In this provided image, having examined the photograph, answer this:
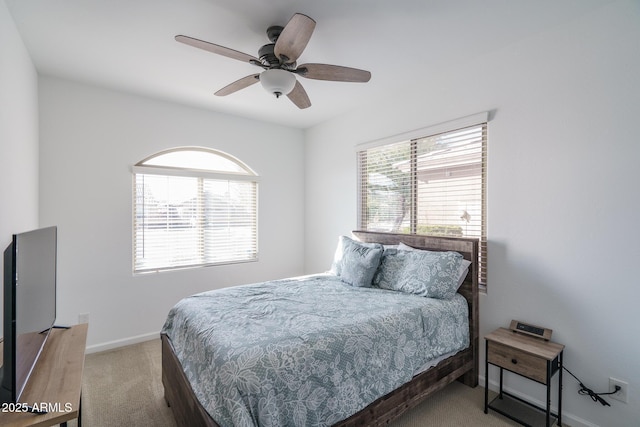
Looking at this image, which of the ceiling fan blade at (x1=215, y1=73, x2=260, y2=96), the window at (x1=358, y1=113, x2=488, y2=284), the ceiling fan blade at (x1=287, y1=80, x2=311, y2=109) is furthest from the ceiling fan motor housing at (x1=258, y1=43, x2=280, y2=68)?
the window at (x1=358, y1=113, x2=488, y2=284)

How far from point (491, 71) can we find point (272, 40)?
1753mm

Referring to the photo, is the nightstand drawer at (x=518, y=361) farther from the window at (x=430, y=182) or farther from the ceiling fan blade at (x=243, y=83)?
the ceiling fan blade at (x=243, y=83)

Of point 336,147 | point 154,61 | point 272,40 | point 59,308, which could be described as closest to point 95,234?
point 59,308

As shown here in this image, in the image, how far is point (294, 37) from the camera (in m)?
1.69

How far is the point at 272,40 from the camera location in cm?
209

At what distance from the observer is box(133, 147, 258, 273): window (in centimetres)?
335

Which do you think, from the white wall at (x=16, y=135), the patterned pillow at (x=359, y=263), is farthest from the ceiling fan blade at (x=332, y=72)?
the white wall at (x=16, y=135)

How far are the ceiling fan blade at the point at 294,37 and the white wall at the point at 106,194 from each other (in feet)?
6.91

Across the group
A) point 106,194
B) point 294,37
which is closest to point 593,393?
point 294,37

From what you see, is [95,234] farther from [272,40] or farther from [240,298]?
[272,40]

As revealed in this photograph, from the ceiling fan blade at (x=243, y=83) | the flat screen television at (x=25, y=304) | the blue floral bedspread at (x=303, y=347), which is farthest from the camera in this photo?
the ceiling fan blade at (x=243, y=83)

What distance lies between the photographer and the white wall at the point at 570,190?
1.81 m

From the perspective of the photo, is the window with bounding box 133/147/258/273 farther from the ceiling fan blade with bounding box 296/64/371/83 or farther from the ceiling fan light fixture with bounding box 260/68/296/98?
the ceiling fan blade with bounding box 296/64/371/83

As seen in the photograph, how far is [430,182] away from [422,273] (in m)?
0.98
